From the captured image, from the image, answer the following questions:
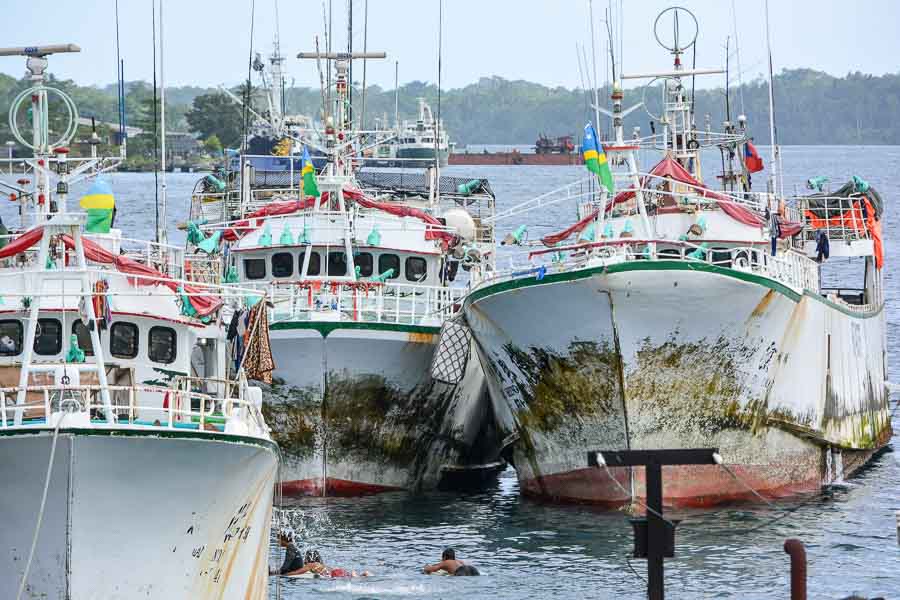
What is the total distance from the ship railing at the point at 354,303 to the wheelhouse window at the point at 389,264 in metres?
0.64

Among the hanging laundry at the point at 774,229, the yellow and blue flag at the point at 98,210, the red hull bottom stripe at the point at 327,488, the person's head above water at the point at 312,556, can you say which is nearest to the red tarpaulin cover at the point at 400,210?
the red hull bottom stripe at the point at 327,488

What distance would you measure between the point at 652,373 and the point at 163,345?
10.7 metres

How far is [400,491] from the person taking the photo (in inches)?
1419

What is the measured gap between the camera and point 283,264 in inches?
1494

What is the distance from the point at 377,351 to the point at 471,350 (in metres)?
3.47

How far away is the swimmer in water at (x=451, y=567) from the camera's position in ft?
93.1

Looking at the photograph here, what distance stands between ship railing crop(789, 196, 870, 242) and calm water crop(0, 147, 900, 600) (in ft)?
21.4

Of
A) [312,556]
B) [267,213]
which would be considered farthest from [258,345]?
[267,213]

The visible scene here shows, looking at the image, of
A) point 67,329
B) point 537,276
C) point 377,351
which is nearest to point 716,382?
point 537,276

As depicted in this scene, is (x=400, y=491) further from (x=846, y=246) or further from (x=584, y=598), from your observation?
(x=846, y=246)

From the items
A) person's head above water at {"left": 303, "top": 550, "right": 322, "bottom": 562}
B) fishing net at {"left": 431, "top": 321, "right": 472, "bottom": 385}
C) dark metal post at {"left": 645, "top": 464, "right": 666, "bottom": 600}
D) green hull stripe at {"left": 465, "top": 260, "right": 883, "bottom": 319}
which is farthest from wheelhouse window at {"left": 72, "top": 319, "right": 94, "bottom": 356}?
fishing net at {"left": 431, "top": 321, "right": 472, "bottom": 385}

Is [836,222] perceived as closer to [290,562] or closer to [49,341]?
[290,562]

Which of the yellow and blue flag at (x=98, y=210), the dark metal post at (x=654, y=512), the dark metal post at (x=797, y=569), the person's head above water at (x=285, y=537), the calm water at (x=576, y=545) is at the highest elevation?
the yellow and blue flag at (x=98, y=210)

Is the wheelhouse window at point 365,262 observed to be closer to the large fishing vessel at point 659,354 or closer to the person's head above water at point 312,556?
the large fishing vessel at point 659,354
